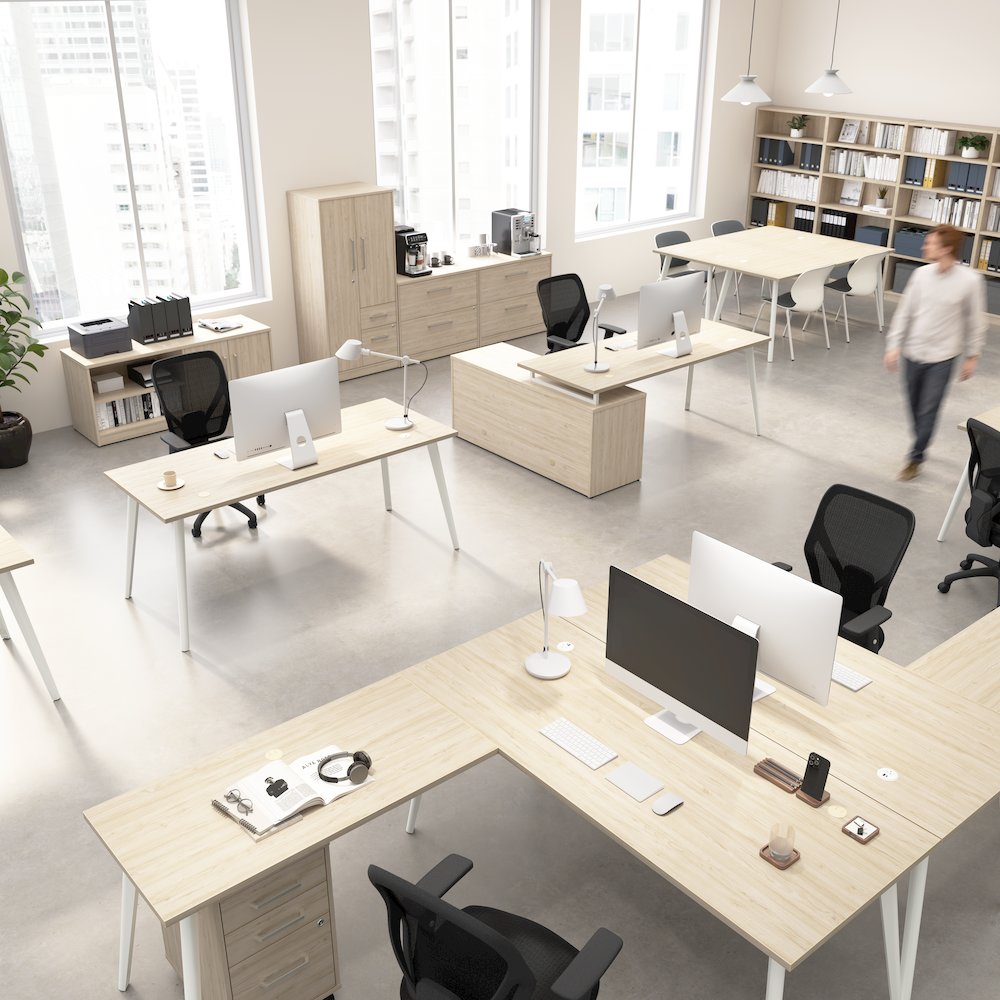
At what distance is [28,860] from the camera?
398 centimetres

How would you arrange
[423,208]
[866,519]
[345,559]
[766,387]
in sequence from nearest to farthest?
1. [866,519]
2. [345,559]
3. [766,387]
4. [423,208]

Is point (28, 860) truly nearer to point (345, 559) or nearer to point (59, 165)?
point (345, 559)

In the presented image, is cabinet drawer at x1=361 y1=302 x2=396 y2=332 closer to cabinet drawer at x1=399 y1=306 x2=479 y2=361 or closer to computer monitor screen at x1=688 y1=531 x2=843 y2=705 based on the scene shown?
cabinet drawer at x1=399 y1=306 x2=479 y2=361

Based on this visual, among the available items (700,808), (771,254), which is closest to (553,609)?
(700,808)

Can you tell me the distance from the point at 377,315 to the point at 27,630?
4668 millimetres

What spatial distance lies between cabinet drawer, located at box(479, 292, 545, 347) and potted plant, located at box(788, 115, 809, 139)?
387cm

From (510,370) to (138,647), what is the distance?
3153 mm

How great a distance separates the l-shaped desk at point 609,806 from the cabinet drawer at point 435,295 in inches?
219

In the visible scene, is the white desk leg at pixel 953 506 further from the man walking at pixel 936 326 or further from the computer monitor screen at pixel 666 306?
the computer monitor screen at pixel 666 306

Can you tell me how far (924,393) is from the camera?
672 centimetres

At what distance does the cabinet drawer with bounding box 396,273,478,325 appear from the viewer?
A: 29.1ft

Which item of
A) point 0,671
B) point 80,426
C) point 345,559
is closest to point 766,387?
point 345,559

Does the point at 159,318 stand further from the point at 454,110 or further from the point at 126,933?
the point at 126,933

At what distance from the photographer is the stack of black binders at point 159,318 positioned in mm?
7641
